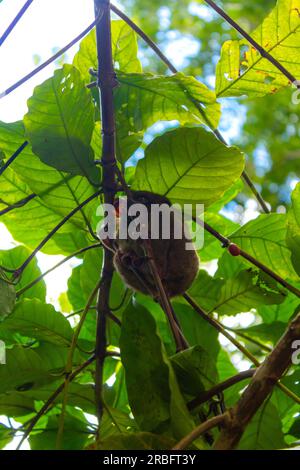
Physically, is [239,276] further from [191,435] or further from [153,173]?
[191,435]

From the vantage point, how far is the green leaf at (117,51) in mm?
895

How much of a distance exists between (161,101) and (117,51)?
10cm

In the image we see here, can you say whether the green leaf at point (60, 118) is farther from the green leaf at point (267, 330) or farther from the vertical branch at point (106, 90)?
the green leaf at point (267, 330)

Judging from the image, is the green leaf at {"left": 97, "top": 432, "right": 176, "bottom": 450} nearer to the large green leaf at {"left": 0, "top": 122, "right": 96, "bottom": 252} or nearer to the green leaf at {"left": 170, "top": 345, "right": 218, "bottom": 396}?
the green leaf at {"left": 170, "top": 345, "right": 218, "bottom": 396}

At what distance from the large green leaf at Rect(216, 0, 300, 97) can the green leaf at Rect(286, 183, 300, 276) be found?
146mm

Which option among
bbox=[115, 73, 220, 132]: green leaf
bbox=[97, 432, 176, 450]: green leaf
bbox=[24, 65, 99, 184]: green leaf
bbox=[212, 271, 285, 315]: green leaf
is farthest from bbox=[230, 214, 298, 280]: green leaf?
bbox=[97, 432, 176, 450]: green leaf

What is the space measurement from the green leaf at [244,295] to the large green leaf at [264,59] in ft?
0.79

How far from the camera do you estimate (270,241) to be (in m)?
0.91

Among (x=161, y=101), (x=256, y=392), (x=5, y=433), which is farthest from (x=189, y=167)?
(x=5, y=433)

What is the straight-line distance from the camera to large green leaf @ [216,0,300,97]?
831 millimetres

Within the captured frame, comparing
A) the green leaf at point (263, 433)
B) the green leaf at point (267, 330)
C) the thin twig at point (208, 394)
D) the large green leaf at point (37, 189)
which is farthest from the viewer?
the green leaf at point (267, 330)

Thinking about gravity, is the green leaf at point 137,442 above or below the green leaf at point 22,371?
below

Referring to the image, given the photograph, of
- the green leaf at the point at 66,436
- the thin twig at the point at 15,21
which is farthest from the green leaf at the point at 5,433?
the thin twig at the point at 15,21
